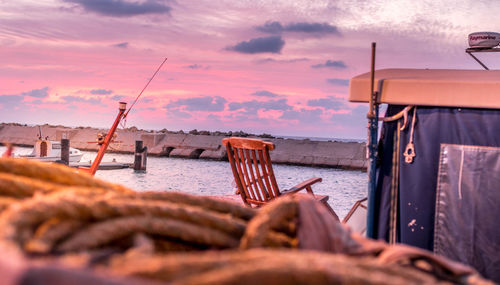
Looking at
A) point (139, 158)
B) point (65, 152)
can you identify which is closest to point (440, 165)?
point (65, 152)

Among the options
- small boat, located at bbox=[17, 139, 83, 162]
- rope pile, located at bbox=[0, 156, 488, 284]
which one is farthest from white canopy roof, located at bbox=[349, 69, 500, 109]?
small boat, located at bbox=[17, 139, 83, 162]

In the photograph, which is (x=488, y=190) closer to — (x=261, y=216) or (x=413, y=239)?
(x=413, y=239)

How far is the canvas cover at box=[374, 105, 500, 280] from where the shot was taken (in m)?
4.07

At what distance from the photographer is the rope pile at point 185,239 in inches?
24.5

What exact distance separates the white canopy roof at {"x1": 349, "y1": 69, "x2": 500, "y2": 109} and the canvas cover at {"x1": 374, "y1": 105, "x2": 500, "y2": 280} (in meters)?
0.13

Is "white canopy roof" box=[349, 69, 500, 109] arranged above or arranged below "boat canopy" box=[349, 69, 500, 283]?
above

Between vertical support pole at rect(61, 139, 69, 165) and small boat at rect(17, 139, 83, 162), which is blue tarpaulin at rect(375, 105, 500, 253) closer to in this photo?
vertical support pole at rect(61, 139, 69, 165)

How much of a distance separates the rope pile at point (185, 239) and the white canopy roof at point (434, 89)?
3508mm

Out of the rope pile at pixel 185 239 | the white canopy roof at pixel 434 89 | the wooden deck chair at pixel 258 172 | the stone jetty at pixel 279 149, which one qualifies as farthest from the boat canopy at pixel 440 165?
the stone jetty at pixel 279 149

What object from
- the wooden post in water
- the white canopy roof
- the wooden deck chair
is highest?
the white canopy roof

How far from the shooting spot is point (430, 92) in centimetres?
417

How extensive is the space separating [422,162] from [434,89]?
27.0 inches

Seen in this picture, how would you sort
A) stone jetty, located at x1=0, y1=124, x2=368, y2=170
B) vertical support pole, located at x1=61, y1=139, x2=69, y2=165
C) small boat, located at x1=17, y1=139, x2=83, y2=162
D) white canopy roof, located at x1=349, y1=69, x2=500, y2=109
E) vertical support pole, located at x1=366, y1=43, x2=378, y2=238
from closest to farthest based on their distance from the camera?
white canopy roof, located at x1=349, y1=69, x2=500, y2=109 → vertical support pole, located at x1=366, y1=43, x2=378, y2=238 → vertical support pole, located at x1=61, y1=139, x2=69, y2=165 → small boat, located at x1=17, y1=139, x2=83, y2=162 → stone jetty, located at x1=0, y1=124, x2=368, y2=170

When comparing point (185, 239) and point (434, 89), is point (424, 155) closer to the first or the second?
point (434, 89)
